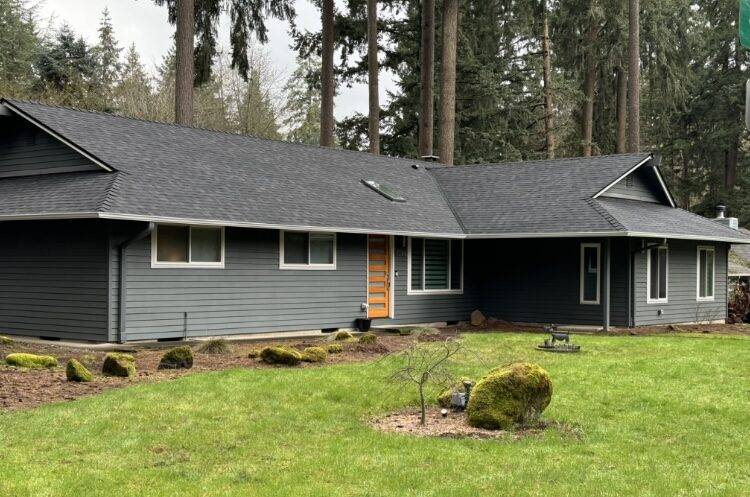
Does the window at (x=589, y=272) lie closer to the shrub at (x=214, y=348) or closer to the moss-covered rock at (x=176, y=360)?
the shrub at (x=214, y=348)

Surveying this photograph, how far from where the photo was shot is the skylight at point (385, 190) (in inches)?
778

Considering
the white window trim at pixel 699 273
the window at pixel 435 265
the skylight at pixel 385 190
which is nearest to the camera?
the window at pixel 435 265

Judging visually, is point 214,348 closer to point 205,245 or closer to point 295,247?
point 205,245

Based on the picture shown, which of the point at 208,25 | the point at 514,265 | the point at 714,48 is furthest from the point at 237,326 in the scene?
the point at 714,48

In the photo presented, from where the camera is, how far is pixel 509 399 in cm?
797

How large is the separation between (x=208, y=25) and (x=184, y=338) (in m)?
12.9

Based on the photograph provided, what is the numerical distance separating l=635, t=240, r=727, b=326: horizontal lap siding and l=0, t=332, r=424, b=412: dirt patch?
6.51 metres

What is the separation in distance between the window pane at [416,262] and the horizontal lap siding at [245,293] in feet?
5.42

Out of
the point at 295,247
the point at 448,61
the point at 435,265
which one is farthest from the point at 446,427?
the point at 448,61

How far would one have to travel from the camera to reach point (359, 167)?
21.1 metres

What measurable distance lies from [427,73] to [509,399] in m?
22.2

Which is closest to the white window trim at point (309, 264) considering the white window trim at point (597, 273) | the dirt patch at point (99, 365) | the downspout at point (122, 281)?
the dirt patch at point (99, 365)

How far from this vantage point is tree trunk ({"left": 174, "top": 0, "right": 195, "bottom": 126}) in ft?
72.1

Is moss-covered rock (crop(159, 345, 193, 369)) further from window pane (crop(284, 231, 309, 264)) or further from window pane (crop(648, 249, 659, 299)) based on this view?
window pane (crop(648, 249, 659, 299))
